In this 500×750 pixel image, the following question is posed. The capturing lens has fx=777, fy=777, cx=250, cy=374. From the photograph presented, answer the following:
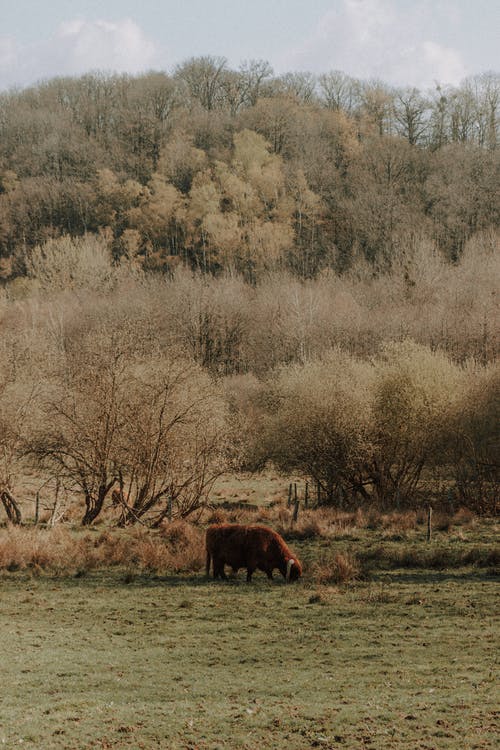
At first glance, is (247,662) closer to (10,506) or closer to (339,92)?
(10,506)

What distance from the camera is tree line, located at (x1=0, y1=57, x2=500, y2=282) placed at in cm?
8888

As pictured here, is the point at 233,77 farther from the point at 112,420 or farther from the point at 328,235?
the point at 112,420

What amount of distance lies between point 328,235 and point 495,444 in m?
57.8

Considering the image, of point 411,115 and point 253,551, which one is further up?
point 411,115

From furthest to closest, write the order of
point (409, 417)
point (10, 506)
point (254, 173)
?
point (254, 173)
point (409, 417)
point (10, 506)

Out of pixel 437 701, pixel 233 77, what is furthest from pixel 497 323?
pixel 233 77

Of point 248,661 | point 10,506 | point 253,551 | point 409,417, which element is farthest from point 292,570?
point 409,417

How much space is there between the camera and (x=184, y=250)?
302 ft

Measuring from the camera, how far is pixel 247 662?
47.9ft

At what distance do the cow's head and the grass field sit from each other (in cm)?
31

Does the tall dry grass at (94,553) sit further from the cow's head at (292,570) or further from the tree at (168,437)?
the tree at (168,437)

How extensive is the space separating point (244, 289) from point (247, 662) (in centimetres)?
6323

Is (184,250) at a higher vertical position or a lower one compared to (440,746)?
higher

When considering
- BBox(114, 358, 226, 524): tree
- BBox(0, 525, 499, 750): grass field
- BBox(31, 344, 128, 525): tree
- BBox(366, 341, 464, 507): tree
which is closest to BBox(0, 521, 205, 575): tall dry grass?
BBox(0, 525, 499, 750): grass field
